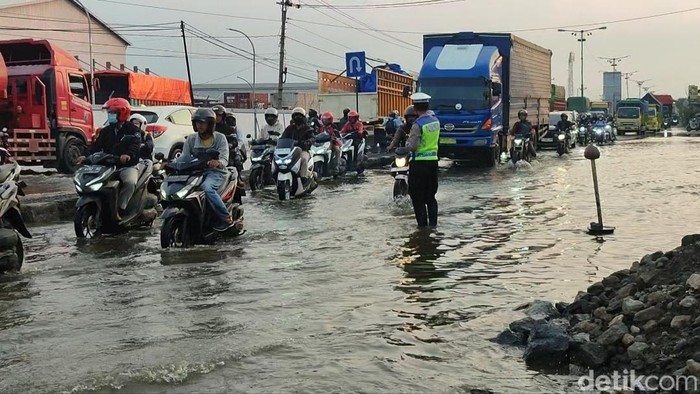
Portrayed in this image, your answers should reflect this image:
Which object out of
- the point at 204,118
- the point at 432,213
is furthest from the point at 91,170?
the point at 432,213

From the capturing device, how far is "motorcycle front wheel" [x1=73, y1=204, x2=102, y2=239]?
959 centimetres

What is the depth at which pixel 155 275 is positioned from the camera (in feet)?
23.9

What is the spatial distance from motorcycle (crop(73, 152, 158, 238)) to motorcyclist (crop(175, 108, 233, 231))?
3.54ft

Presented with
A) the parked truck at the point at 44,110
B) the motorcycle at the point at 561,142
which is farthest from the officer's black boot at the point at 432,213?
the motorcycle at the point at 561,142

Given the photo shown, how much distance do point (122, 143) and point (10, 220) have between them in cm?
215

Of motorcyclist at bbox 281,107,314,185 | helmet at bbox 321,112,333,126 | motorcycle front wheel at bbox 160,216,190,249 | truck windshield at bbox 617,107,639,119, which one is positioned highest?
truck windshield at bbox 617,107,639,119

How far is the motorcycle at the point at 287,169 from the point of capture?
13.7 m

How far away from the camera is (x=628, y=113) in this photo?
53031mm

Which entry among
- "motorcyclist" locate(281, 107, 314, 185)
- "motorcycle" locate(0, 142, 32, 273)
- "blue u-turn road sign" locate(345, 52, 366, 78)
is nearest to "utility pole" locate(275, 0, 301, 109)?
"blue u-turn road sign" locate(345, 52, 366, 78)

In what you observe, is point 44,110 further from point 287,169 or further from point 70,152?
point 287,169

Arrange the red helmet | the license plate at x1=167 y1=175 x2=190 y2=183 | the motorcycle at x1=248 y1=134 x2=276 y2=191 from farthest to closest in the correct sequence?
the motorcycle at x1=248 y1=134 x2=276 y2=191 < the red helmet < the license plate at x1=167 y1=175 x2=190 y2=183

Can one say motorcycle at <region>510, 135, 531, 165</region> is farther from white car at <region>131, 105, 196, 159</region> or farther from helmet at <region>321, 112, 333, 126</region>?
white car at <region>131, 105, 196, 159</region>

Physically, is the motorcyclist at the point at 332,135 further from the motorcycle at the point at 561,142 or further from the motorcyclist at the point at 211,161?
the motorcycle at the point at 561,142

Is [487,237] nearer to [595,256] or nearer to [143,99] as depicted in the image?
[595,256]
